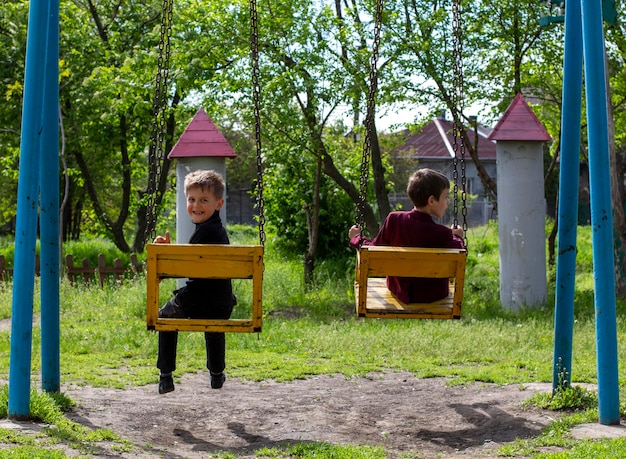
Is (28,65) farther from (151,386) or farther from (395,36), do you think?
(395,36)

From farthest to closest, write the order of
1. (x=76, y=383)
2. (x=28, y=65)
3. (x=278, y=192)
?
(x=278, y=192) < (x=76, y=383) < (x=28, y=65)

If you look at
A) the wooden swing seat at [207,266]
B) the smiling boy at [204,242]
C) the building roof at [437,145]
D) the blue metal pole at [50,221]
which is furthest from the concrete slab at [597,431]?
the building roof at [437,145]

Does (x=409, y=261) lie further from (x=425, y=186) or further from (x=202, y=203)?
(x=202, y=203)

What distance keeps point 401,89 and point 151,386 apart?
7.56 m

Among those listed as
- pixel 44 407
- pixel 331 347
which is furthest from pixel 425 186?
pixel 331 347

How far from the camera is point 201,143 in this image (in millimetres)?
12445

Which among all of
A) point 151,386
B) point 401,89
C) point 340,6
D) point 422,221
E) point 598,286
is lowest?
point 151,386

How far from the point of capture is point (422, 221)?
20.9ft

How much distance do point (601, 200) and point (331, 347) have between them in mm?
4875

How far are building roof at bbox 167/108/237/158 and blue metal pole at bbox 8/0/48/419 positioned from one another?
261 inches

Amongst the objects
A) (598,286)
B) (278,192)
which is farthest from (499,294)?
(598,286)

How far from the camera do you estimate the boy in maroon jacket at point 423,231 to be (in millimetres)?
6215

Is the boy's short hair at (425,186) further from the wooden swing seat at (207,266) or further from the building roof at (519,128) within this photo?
the building roof at (519,128)

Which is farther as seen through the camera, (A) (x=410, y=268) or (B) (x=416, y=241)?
(B) (x=416, y=241)
